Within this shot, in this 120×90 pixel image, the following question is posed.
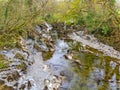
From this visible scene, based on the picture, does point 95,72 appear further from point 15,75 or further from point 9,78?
point 9,78

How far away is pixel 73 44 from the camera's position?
1139 inches

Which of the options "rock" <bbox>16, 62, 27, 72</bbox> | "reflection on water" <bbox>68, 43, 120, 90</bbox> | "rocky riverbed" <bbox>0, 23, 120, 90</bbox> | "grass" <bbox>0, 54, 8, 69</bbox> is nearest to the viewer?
"rocky riverbed" <bbox>0, 23, 120, 90</bbox>

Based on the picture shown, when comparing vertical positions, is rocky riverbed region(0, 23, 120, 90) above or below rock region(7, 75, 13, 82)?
below

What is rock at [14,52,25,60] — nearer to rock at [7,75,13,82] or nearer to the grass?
the grass

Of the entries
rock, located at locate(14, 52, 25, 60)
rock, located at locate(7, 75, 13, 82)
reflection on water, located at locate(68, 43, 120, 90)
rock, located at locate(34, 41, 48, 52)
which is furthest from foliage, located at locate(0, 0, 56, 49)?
rock, located at locate(7, 75, 13, 82)

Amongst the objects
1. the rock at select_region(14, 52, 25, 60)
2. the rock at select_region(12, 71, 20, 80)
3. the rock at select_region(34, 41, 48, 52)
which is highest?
the rock at select_region(12, 71, 20, 80)

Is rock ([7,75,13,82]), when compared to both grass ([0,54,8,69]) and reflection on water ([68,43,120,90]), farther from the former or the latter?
reflection on water ([68,43,120,90])

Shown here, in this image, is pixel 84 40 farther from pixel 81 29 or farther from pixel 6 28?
pixel 6 28

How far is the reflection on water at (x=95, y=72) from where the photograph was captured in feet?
50.7

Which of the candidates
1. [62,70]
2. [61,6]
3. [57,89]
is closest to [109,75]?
[62,70]

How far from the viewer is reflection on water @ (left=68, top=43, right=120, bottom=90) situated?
15.5 meters

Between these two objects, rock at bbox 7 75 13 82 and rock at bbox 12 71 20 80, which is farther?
rock at bbox 12 71 20 80

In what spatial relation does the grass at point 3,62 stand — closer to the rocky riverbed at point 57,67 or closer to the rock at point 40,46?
the rocky riverbed at point 57,67

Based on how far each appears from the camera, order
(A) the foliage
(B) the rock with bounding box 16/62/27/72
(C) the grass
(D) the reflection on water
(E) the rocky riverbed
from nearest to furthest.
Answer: (E) the rocky riverbed
(D) the reflection on water
(C) the grass
(B) the rock with bounding box 16/62/27/72
(A) the foliage
